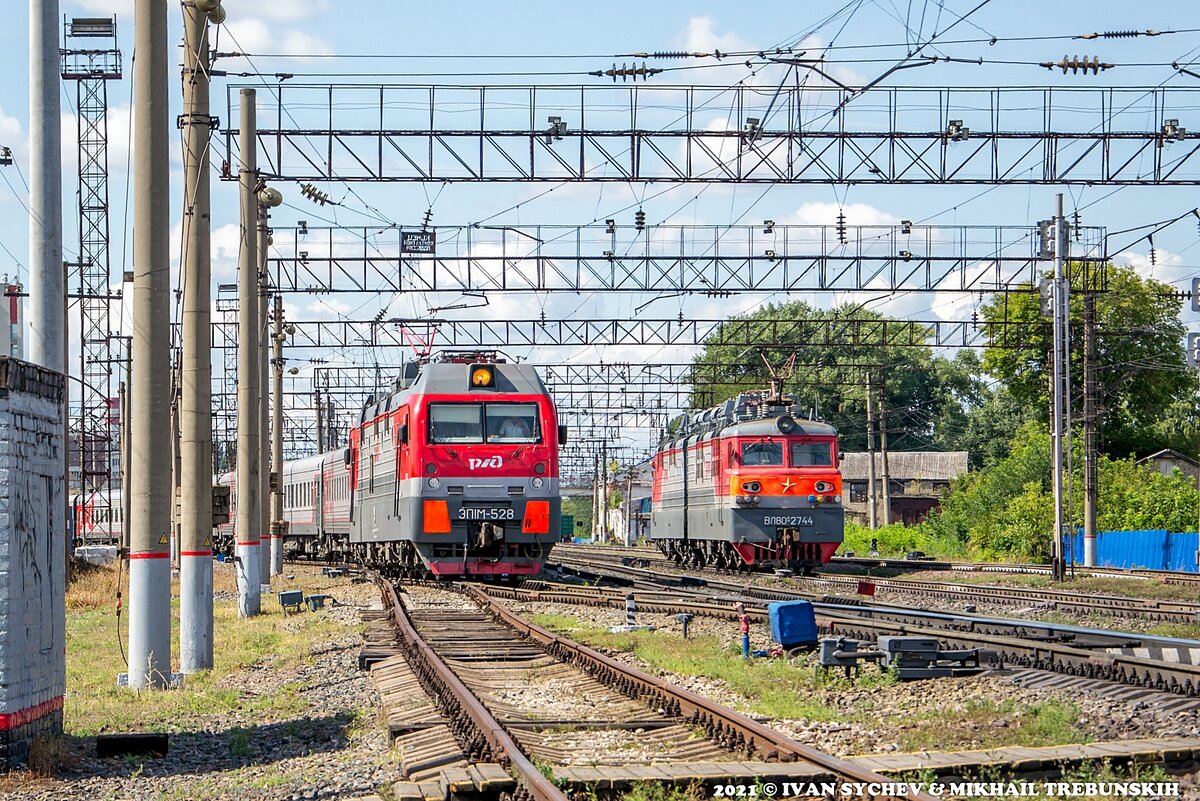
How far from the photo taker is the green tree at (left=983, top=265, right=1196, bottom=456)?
229ft

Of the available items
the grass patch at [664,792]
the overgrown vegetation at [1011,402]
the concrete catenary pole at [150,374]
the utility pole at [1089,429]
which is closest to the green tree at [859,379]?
the overgrown vegetation at [1011,402]

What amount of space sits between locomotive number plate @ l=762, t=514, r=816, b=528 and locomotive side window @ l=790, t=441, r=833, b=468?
3.68 feet

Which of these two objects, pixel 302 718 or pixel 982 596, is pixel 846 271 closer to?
pixel 982 596

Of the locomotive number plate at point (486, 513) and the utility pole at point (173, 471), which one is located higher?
the utility pole at point (173, 471)

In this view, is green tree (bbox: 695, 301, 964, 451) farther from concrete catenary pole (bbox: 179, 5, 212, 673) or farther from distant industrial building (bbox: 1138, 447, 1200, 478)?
concrete catenary pole (bbox: 179, 5, 212, 673)

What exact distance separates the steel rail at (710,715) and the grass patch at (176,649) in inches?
105

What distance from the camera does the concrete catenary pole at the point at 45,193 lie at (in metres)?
13.2

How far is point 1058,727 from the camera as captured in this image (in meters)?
9.78

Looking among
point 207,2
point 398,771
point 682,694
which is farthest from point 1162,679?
point 207,2

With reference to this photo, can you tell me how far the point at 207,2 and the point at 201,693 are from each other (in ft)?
21.7

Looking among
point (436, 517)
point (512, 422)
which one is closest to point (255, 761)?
point (436, 517)

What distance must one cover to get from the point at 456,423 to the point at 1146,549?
26.2 metres

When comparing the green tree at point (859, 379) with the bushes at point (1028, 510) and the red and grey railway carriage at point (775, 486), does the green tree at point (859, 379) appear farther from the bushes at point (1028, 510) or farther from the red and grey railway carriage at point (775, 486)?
the red and grey railway carriage at point (775, 486)

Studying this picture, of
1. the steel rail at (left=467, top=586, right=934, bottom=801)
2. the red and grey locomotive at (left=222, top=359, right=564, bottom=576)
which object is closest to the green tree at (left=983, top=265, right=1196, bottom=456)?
the red and grey locomotive at (left=222, top=359, right=564, bottom=576)
